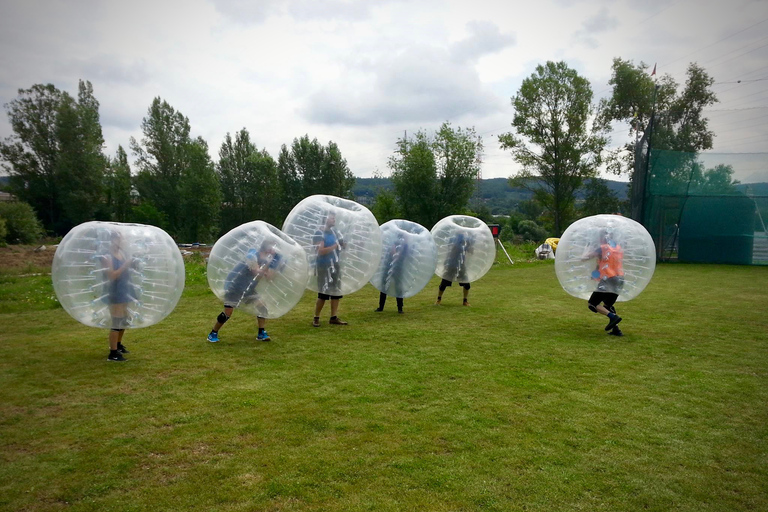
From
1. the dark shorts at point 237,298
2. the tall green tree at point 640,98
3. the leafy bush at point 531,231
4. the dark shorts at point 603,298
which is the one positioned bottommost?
the leafy bush at point 531,231

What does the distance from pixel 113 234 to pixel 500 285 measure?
10527 millimetres

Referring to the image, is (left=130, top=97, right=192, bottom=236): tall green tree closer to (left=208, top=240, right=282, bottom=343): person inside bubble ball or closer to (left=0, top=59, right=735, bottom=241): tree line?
(left=0, top=59, right=735, bottom=241): tree line

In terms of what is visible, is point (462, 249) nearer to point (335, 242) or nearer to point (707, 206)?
point (335, 242)

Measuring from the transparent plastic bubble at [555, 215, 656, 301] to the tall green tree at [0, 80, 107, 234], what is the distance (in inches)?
1418

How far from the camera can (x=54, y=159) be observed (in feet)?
113

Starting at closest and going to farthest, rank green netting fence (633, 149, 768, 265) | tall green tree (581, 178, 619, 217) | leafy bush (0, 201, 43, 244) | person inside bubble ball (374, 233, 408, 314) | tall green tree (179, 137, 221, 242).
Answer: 1. person inside bubble ball (374, 233, 408, 314)
2. green netting fence (633, 149, 768, 265)
3. leafy bush (0, 201, 43, 244)
4. tall green tree (581, 178, 619, 217)
5. tall green tree (179, 137, 221, 242)

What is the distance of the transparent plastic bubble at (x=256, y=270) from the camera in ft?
21.1

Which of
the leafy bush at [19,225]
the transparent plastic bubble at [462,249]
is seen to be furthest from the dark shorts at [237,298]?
the leafy bush at [19,225]

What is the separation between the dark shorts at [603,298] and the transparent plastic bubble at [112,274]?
6.17 m

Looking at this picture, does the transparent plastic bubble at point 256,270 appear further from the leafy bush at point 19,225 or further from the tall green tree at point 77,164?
the tall green tree at point 77,164

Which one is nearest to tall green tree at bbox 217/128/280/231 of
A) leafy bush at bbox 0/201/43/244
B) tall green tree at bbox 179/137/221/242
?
tall green tree at bbox 179/137/221/242

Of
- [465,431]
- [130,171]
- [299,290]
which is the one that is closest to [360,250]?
[299,290]

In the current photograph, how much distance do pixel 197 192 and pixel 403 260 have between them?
35.6m

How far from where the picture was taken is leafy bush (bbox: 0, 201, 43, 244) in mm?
24453
